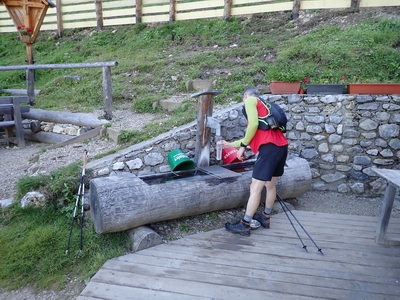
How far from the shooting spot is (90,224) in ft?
12.8

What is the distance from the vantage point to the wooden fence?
10.8m

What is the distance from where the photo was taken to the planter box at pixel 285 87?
5.94m

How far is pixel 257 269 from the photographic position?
326 centimetres

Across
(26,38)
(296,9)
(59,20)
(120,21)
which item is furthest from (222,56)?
(59,20)

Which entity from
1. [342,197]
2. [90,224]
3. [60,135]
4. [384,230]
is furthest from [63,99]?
[384,230]

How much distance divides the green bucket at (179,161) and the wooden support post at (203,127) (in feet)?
0.49

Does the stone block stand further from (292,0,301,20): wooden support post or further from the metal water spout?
(292,0,301,20): wooden support post

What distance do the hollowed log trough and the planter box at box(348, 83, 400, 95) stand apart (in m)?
1.88

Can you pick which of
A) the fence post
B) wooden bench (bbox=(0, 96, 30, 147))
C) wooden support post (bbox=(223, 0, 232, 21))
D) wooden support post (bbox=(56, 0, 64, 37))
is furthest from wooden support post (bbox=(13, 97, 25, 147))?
the fence post

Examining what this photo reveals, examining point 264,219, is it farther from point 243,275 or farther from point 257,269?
point 243,275

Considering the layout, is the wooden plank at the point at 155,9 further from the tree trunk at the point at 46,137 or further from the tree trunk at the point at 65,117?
the tree trunk at the point at 46,137

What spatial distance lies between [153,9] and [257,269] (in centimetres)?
1240

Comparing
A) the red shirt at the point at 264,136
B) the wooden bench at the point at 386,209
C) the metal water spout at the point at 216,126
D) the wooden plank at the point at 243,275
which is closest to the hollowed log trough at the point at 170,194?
the metal water spout at the point at 216,126

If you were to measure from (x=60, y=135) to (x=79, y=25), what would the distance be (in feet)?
30.7
